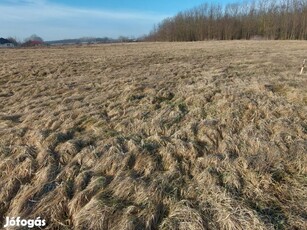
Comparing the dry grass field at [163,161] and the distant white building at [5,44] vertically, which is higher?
the dry grass field at [163,161]

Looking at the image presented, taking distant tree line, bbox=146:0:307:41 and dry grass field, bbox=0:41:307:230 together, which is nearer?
dry grass field, bbox=0:41:307:230

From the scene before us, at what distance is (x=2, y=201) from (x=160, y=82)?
674 cm

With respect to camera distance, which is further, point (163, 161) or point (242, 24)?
point (242, 24)

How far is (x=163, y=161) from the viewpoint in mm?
4402

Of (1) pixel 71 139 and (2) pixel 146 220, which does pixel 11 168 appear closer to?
(1) pixel 71 139

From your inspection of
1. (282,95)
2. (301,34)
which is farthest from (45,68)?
(301,34)

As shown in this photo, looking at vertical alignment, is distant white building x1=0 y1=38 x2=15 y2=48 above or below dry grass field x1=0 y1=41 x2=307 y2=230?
below

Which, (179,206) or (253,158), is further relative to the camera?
(253,158)

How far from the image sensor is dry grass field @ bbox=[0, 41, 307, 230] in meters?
3.29

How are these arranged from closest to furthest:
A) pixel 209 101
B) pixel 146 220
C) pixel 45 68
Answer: pixel 146 220 < pixel 209 101 < pixel 45 68

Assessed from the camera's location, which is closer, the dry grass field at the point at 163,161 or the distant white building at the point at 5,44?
the dry grass field at the point at 163,161

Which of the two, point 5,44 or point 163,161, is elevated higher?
point 163,161

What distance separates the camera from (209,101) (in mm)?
6855

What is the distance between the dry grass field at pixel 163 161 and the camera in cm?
329
